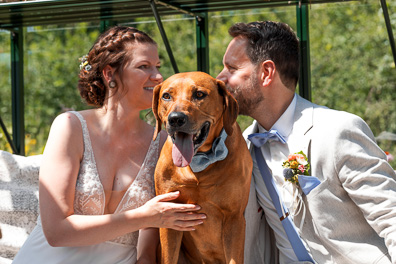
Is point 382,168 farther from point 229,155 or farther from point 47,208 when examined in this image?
point 47,208

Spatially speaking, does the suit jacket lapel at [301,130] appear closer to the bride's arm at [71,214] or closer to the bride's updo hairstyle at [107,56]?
the bride's arm at [71,214]

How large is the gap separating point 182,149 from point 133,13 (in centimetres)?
219

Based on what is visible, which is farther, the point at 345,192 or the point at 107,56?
the point at 107,56

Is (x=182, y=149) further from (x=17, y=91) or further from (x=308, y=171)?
(x=17, y=91)

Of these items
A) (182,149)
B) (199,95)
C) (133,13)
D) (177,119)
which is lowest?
(182,149)

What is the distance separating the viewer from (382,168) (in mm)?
2400


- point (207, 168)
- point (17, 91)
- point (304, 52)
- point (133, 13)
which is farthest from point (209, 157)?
point (17, 91)

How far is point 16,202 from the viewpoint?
11.6 ft

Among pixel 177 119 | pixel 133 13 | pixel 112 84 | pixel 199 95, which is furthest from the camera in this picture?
pixel 133 13

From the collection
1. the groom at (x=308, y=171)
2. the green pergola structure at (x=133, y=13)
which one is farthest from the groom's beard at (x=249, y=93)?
the green pergola structure at (x=133, y=13)

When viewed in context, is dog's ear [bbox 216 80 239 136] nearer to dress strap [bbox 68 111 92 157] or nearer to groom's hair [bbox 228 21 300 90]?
groom's hair [bbox 228 21 300 90]

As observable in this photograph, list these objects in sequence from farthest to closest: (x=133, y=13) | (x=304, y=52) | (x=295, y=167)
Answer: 1. (x=133, y=13)
2. (x=304, y=52)
3. (x=295, y=167)

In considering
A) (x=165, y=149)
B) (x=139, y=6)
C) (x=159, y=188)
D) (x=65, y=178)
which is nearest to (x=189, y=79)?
(x=165, y=149)

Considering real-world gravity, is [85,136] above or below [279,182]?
above
